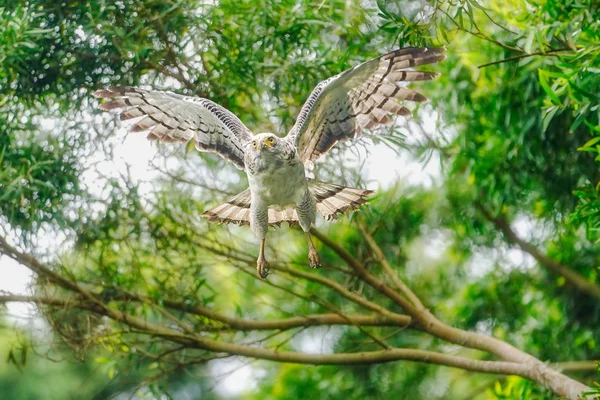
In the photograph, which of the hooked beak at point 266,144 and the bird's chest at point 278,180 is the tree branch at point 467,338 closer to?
the bird's chest at point 278,180

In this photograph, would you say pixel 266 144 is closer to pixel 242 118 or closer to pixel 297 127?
pixel 297 127

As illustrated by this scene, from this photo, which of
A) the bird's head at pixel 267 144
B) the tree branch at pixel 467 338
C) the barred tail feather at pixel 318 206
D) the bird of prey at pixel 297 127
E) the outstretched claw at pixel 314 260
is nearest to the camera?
the bird's head at pixel 267 144

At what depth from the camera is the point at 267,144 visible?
12.0 feet

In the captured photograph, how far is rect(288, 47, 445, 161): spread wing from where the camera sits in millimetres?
3932

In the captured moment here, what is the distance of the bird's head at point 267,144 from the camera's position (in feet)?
12.0

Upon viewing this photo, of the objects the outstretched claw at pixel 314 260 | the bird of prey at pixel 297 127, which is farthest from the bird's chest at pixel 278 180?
the outstretched claw at pixel 314 260

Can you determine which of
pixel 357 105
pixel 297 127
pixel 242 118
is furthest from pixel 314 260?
pixel 242 118

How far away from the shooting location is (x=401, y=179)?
18.8ft

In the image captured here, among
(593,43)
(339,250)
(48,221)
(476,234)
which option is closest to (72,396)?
(48,221)

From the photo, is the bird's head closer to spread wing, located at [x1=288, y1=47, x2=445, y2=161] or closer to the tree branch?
spread wing, located at [x1=288, y1=47, x2=445, y2=161]

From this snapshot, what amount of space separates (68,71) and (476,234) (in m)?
2.95

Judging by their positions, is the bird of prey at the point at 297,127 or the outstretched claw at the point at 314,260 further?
the outstretched claw at the point at 314,260

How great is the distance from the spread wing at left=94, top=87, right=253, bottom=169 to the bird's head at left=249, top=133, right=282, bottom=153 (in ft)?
1.17

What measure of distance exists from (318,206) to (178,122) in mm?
730
